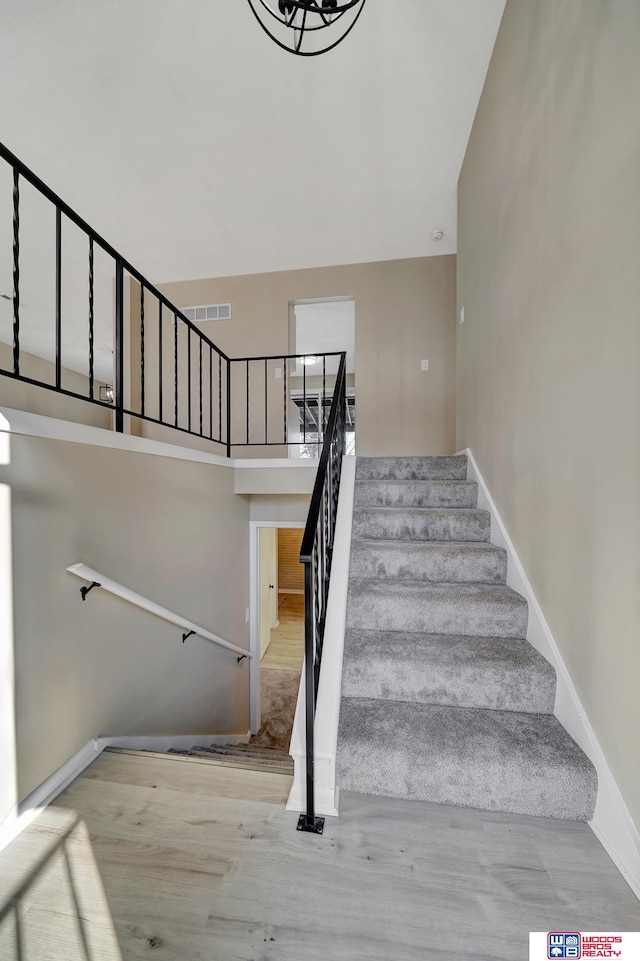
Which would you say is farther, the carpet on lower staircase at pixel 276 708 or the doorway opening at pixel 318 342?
the doorway opening at pixel 318 342

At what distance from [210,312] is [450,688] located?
16.5ft

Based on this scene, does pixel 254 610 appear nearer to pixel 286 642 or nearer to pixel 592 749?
pixel 286 642

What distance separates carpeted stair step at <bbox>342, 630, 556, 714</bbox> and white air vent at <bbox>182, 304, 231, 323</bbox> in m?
4.60

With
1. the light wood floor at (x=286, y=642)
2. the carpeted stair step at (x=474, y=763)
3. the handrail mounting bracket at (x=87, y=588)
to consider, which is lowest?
the light wood floor at (x=286, y=642)

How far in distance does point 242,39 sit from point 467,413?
277 centimetres

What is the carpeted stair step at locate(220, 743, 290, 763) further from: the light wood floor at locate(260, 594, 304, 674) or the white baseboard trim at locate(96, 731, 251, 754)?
the light wood floor at locate(260, 594, 304, 674)

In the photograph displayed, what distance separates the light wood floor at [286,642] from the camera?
613 cm

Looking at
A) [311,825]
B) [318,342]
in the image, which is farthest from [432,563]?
[318,342]

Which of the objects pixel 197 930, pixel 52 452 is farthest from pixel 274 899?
pixel 52 452

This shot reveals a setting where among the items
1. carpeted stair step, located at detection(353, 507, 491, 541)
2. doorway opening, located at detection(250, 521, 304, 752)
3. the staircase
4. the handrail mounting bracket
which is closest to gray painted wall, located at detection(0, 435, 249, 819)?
the handrail mounting bracket

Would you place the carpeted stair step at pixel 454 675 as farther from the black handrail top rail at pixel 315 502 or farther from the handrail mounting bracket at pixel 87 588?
the handrail mounting bracket at pixel 87 588

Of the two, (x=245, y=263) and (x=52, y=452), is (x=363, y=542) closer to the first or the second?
(x=52, y=452)

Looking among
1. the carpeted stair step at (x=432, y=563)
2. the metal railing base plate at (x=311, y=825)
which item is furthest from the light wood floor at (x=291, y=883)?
the carpeted stair step at (x=432, y=563)

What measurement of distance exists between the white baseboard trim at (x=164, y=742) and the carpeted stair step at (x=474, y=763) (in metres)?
1.12
